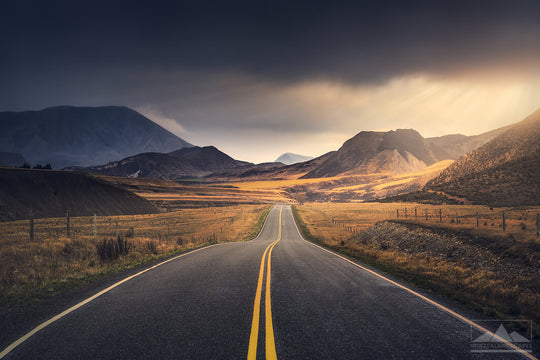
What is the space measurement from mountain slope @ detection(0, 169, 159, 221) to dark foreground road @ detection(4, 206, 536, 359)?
50502mm

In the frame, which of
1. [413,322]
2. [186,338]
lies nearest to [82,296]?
[186,338]

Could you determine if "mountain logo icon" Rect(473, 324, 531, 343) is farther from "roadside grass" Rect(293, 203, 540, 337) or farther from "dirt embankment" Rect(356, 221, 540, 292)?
"dirt embankment" Rect(356, 221, 540, 292)

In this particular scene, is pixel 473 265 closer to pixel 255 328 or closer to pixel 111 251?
pixel 255 328

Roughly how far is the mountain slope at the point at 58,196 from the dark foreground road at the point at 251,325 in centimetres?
5050

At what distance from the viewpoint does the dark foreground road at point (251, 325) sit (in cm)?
401

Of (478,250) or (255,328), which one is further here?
(478,250)

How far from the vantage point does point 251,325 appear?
479 cm

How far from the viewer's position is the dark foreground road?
158 inches

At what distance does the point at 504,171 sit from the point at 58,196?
305ft

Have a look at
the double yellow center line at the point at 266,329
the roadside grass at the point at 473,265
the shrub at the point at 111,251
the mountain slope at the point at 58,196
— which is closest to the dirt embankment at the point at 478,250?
the roadside grass at the point at 473,265

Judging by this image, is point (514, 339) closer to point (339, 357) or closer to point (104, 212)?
point (339, 357)

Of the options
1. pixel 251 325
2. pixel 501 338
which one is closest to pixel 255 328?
pixel 251 325

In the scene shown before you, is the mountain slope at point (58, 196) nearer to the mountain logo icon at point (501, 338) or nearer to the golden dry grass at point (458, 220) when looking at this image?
the golden dry grass at point (458, 220)

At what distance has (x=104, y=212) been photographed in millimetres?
52500
